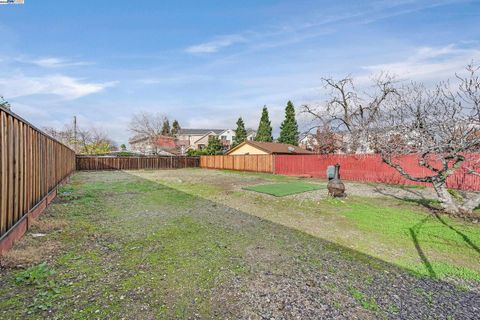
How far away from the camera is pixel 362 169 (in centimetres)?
1375

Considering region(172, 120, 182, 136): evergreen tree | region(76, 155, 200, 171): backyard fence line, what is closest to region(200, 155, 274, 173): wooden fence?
region(76, 155, 200, 171): backyard fence line

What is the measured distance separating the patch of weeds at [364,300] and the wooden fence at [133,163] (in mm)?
24144

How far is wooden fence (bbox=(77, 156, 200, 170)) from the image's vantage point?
71.2 feet

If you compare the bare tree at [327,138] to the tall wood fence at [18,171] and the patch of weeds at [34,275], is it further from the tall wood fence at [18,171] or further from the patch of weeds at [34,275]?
the patch of weeds at [34,275]

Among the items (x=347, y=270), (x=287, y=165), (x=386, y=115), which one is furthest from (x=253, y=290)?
(x=287, y=165)

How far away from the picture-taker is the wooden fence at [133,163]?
21.7 meters

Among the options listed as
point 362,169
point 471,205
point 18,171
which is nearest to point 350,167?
point 362,169

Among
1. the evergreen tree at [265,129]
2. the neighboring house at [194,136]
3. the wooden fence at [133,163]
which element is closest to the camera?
the wooden fence at [133,163]

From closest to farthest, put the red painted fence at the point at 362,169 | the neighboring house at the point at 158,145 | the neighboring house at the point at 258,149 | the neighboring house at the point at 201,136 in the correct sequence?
the red painted fence at the point at 362,169, the neighboring house at the point at 258,149, the neighboring house at the point at 158,145, the neighboring house at the point at 201,136

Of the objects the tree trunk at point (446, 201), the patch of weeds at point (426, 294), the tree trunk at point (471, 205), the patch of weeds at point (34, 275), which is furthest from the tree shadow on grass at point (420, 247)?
the patch of weeds at point (34, 275)

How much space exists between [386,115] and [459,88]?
203cm

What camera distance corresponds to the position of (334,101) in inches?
772

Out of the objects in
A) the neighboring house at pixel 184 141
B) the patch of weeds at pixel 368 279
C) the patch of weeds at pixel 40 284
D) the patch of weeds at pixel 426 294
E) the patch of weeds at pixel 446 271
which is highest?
the neighboring house at pixel 184 141

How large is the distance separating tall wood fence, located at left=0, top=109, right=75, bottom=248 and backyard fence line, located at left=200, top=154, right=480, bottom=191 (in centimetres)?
887
